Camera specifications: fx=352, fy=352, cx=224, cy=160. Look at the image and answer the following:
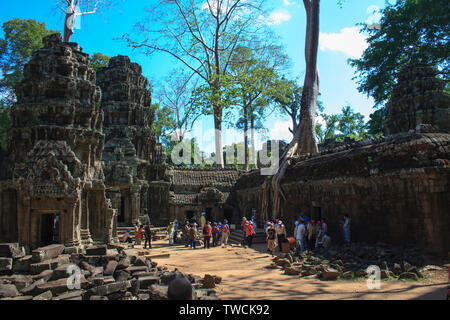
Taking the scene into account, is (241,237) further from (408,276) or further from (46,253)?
(408,276)

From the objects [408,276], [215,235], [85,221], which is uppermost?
[85,221]

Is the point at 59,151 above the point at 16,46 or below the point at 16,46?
below

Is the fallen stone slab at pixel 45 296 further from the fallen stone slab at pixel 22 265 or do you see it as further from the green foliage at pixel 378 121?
the green foliage at pixel 378 121

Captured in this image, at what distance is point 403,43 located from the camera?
2209 centimetres

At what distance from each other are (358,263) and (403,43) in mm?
17797

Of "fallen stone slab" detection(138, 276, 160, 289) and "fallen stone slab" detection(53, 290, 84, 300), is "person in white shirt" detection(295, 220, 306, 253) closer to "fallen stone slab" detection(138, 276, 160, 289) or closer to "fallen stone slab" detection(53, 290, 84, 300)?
"fallen stone slab" detection(138, 276, 160, 289)

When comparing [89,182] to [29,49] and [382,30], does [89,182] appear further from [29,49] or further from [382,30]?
[382,30]

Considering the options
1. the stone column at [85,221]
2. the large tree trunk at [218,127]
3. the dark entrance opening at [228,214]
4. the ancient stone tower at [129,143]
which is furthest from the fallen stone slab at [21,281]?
the large tree trunk at [218,127]

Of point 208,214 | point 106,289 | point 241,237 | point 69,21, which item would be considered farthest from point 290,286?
point 69,21

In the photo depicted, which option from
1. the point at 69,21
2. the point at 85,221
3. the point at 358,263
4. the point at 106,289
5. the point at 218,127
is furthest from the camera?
the point at 218,127

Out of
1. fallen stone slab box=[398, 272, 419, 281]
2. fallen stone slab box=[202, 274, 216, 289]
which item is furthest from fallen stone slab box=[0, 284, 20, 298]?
fallen stone slab box=[398, 272, 419, 281]

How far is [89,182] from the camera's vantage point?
43.6ft

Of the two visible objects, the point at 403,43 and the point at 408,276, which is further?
the point at 403,43

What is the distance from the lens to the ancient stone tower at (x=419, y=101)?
15383 mm
